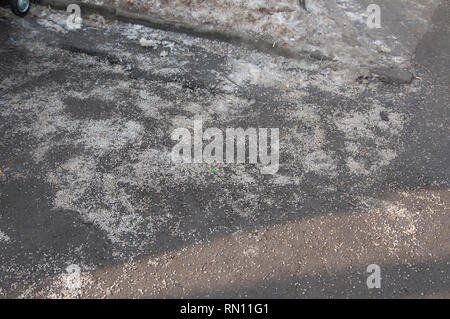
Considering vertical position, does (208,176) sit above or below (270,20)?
below

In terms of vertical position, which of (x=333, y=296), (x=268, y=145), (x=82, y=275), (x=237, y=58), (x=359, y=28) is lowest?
(x=82, y=275)

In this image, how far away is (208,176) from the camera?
398cm

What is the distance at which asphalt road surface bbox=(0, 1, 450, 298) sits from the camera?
3.20 m

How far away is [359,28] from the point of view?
630 cm

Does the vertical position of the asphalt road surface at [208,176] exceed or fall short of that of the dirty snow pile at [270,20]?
it falls short

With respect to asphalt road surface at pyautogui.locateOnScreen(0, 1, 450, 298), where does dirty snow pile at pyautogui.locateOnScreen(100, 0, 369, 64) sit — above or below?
above

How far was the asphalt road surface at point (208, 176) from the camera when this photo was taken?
10.5 feet

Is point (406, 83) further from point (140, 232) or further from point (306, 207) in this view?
point (140, 232)

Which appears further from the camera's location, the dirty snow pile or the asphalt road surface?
the dirty snow pile

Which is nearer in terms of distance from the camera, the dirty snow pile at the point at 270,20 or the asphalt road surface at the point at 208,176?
the asphalt road surface at the point at 208,176

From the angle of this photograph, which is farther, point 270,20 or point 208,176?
point 270,20
